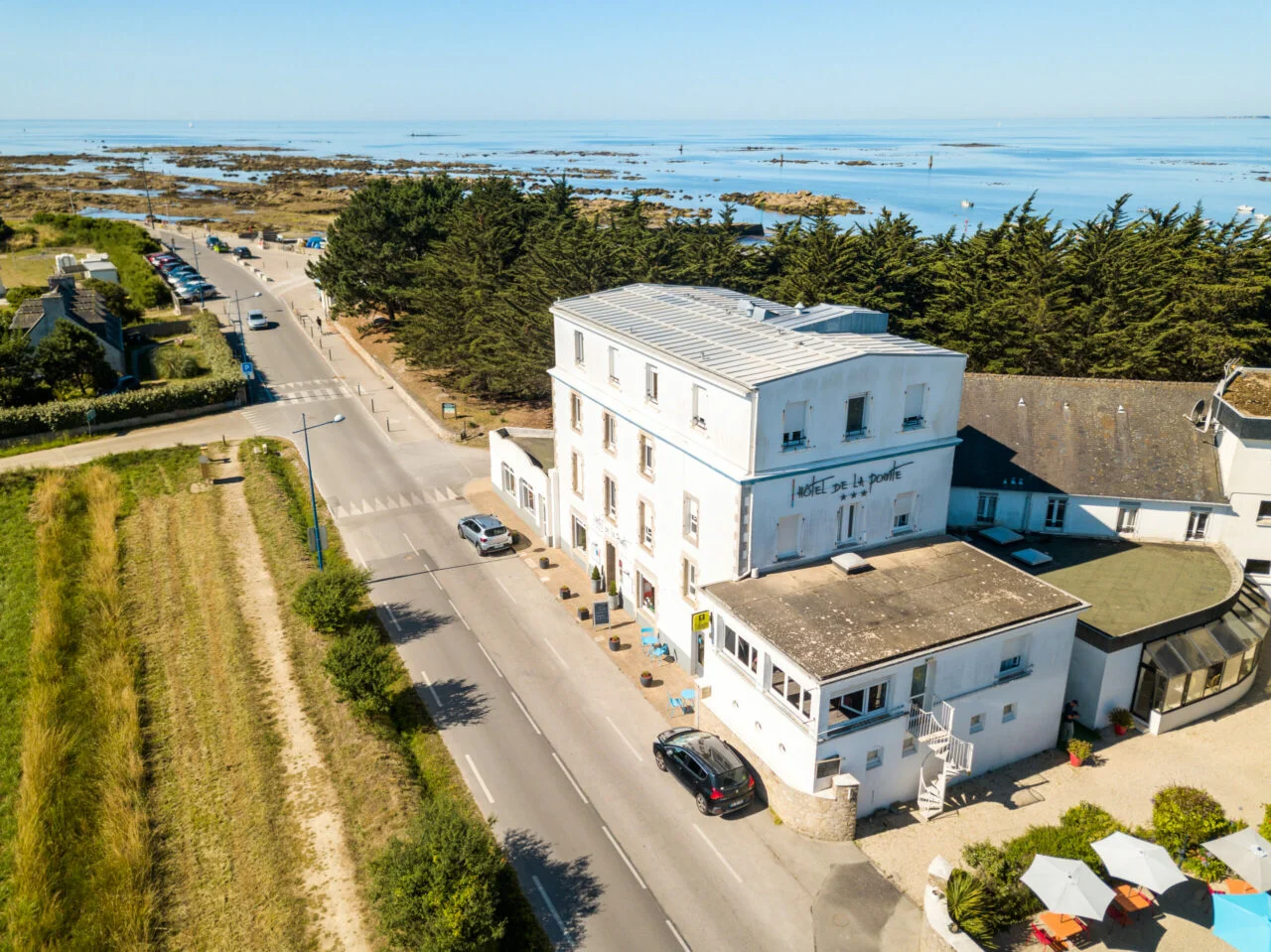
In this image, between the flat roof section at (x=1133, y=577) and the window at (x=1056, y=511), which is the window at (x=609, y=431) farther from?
the window at (x=1056, y=511)

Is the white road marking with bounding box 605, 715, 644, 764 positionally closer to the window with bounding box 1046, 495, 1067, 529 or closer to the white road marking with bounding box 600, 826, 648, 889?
the white road marking with bounding box 600, 826, 648, 889

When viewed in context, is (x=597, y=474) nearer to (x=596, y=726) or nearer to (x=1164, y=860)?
(x=596, y=726)

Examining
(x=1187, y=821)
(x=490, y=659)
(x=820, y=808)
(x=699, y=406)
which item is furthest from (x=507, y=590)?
(x=1187, y=821)

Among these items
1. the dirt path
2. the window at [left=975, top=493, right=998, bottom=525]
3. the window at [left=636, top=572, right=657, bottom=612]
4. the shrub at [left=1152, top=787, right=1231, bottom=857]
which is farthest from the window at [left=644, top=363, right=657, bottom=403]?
the shrub at [left=1152, top=787, right=1231, bottom=857]

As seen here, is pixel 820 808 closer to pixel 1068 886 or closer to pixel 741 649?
pixel 741 649

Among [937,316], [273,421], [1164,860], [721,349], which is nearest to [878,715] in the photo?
[1164,860]

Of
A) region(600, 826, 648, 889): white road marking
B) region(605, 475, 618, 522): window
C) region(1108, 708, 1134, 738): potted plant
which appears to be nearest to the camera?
region(600, 826, 648, 889): white road marking

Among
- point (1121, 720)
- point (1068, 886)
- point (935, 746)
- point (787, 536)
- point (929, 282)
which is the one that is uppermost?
point (929, 282)
